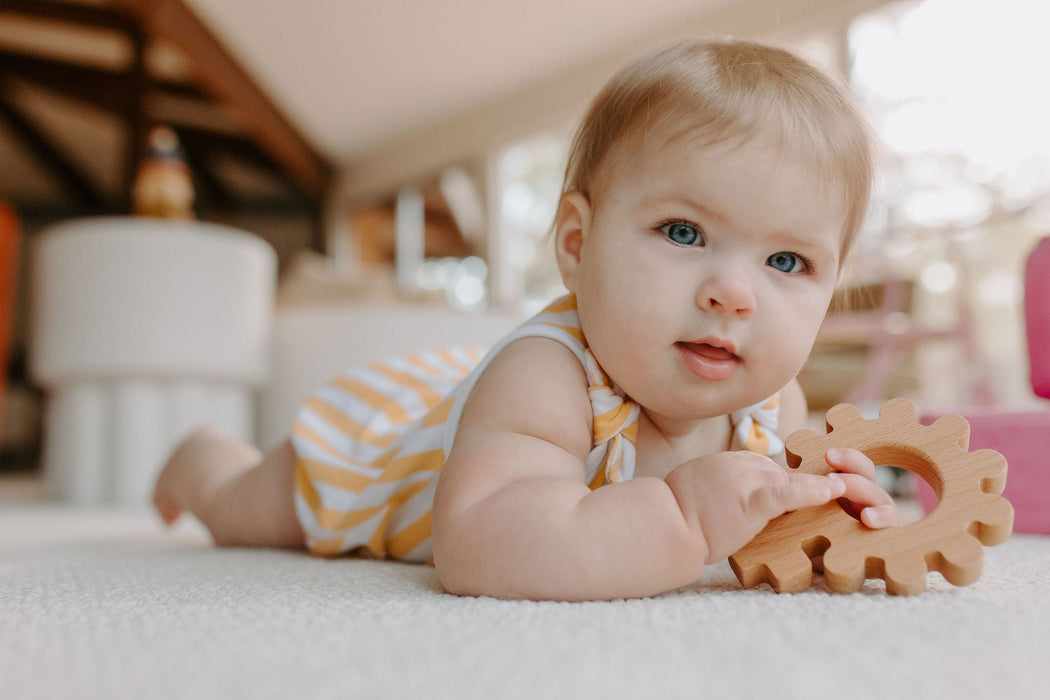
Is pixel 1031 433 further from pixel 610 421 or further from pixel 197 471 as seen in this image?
pixel 197 471

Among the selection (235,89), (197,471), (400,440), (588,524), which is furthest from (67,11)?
(588,524)

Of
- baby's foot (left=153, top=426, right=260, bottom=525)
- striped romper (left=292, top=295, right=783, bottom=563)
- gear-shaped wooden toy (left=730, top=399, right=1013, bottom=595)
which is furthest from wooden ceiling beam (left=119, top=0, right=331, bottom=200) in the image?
gear-shaped wooden toy (left=730, top=399, right=1013, bottom=595)

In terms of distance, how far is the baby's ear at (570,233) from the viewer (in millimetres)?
651

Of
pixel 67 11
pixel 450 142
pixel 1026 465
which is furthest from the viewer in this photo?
pixel 450 142

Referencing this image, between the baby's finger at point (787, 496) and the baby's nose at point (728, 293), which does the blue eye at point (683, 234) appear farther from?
the baby's finger at point (787, 496)

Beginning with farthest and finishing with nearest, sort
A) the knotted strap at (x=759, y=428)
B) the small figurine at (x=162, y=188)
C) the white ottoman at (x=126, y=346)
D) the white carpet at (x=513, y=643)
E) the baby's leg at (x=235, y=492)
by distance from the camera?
the small figurine at (x=162, y=188) < the white ottoman at (x=126, y=346) < the baby's leg at (x=235, y=492) < the knotted strap at (x=759, y=428) < the white carpet at (x=513, y=643)

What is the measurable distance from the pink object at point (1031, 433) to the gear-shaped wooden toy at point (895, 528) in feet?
1.19

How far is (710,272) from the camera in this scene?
55 cm

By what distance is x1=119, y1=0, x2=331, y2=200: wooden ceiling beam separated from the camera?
368cm

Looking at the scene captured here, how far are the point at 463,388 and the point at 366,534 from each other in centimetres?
19

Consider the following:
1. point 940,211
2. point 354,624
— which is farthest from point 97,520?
point 940,211

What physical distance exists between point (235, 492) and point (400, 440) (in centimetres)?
24

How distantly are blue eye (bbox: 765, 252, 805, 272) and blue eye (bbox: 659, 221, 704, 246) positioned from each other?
55mm

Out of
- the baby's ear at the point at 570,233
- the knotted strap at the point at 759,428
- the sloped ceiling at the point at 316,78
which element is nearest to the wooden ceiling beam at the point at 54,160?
the sloped ceiling at the point at 316,78
